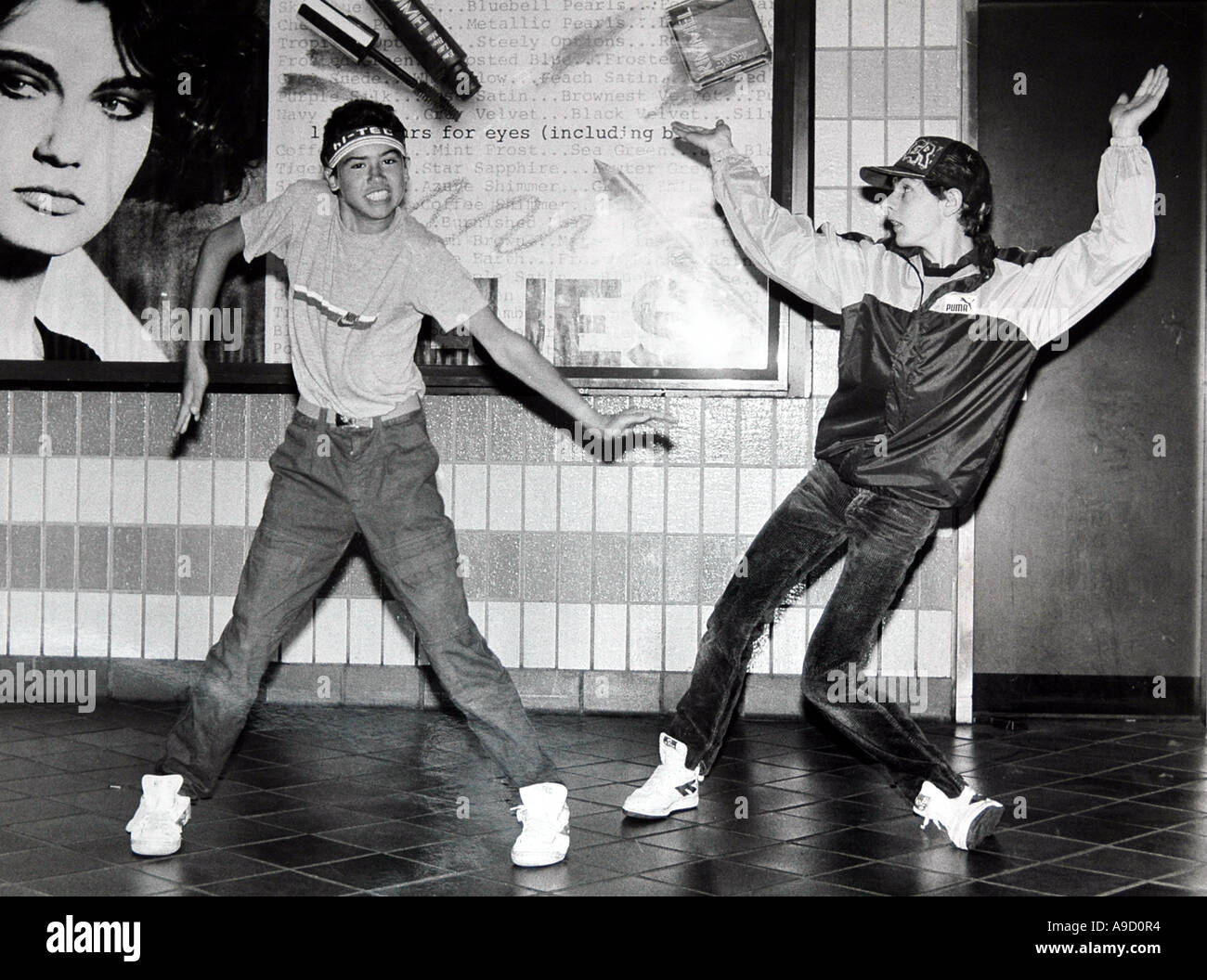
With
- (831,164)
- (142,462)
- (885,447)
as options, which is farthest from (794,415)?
(142,462)

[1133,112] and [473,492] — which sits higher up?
[1133,112]

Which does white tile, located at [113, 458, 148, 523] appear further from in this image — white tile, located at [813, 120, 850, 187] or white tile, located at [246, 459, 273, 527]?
white tile, located at [813, 120, 850, 187]

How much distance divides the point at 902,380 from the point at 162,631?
3872 millimetres

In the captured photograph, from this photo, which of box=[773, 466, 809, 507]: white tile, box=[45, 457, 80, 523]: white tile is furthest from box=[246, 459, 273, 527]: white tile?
box=[773, 466, 809, 507]: white tile

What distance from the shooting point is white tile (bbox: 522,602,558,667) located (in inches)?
261

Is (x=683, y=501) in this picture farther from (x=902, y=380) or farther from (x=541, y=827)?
(x=541, y=827)

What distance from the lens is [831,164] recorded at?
6.51m

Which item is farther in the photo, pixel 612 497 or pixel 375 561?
pixel 612 497

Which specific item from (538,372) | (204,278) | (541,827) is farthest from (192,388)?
(541,827)

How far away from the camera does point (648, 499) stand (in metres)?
6.64

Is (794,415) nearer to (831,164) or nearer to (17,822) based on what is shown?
(831,164)

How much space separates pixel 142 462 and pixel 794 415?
119 inches

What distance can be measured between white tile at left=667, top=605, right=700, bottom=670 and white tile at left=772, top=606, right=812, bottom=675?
35cm

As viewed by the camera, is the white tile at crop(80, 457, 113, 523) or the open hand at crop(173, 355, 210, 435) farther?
the white tile at crop(80, 457, 113, 523)
